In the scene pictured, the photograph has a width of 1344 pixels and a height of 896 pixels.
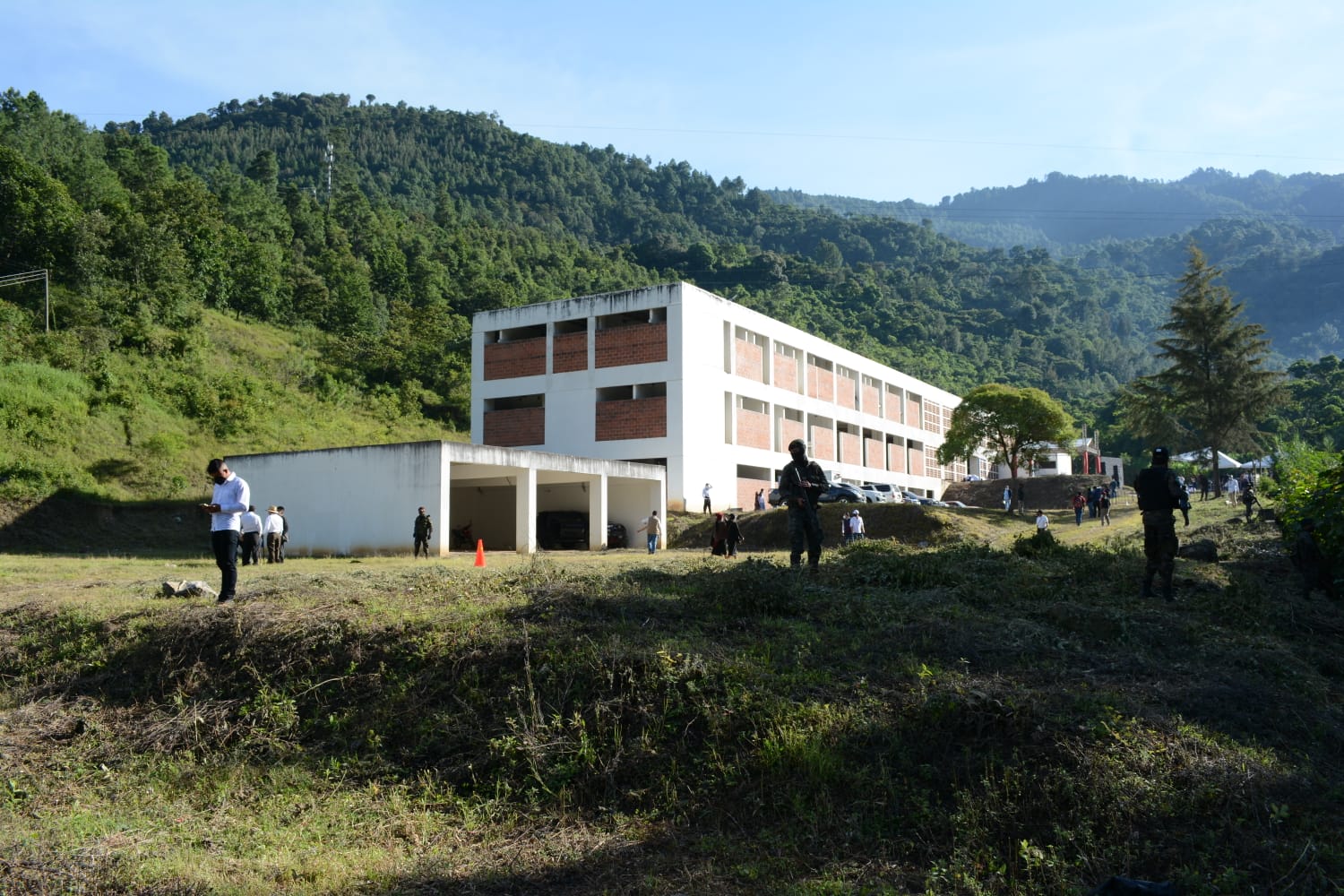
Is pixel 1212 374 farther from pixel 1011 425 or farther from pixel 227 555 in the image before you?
pixel 227 555

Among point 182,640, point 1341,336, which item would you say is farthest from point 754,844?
point 1341,336

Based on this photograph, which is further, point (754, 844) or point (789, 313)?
point (789, 313)

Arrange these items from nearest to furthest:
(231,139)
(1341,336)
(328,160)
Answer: (328,160)
(231,139)
(1341,336)

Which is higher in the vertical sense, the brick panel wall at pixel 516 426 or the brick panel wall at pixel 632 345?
the brick panel wall at pixel 632 345

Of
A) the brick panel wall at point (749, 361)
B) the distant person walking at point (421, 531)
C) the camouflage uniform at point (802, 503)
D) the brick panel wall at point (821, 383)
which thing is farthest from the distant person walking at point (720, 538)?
the brick panel wall at point (821, 383)

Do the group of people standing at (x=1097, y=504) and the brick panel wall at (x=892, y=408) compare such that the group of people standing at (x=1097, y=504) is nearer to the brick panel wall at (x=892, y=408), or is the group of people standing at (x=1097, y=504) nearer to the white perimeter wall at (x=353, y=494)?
the brick panel wall at (x=892, y=408)

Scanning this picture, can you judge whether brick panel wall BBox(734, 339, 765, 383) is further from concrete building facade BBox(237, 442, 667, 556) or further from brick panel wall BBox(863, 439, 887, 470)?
brick panel wall BBox(863, 439, 887, 470)

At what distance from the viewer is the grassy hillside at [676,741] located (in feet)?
17.8

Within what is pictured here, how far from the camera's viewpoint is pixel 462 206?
107 metres

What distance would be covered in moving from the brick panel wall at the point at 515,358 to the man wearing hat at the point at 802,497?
31.7m

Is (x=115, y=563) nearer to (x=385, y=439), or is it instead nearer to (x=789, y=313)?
(x=385, y=439)

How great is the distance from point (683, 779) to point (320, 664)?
3675mm

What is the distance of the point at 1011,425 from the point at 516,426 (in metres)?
21.9

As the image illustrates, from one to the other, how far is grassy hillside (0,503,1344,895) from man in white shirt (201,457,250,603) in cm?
36
